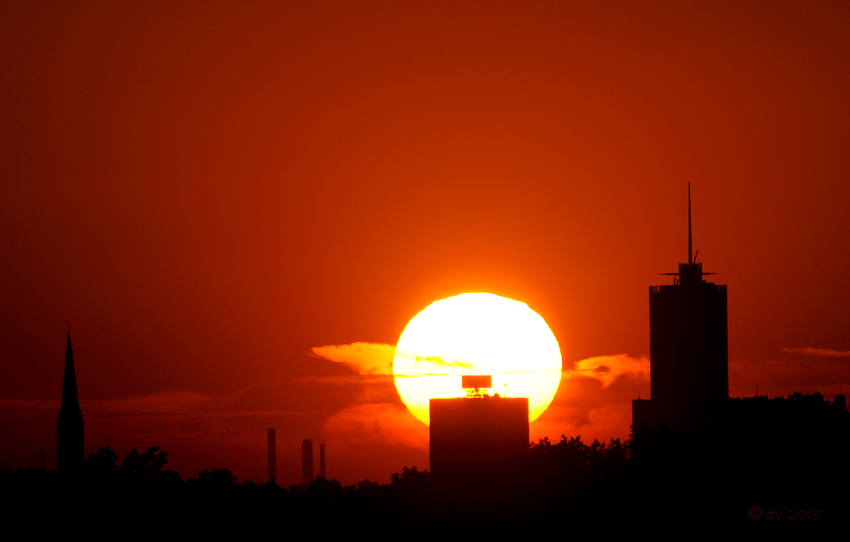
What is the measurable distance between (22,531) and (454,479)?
170 ft

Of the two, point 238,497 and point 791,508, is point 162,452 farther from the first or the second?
point 791,508

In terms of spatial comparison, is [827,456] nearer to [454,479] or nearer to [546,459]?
[546,459]

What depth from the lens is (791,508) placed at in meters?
126

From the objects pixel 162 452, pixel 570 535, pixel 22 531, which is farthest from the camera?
pixel 162 452

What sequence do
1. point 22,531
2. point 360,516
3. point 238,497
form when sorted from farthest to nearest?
1. point 238,497
2. point 22,531
3. point 360,516

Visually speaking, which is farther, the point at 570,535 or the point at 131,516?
the point at 131,516

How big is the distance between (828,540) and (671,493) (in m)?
15.5

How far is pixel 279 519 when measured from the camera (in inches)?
4938

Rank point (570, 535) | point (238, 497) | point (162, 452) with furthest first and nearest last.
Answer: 1. point (162, 452)
2. point (238, 497)
3. point (570, 535)

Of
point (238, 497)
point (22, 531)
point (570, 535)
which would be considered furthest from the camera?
point (238, 497)

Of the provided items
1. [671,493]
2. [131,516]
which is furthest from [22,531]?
[671,493]

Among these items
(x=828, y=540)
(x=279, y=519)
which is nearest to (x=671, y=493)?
(x=828, y=540)

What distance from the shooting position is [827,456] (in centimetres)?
14712

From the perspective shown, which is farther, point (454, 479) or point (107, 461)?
point (107, 461)
